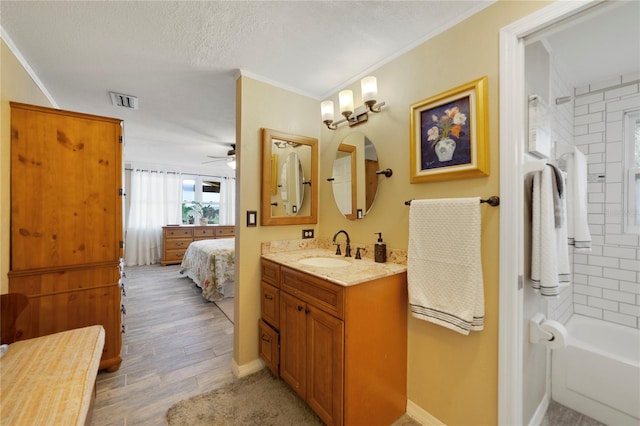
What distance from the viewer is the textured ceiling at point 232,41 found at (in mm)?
1404

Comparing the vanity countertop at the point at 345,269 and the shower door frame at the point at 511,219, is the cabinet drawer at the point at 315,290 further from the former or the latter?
the shower door frame at the point at 511,219

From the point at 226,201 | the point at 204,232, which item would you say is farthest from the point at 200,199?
the point at 204,232

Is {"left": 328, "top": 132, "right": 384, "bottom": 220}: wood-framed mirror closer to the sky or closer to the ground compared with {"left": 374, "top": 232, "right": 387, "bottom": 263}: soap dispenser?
closer to the sky

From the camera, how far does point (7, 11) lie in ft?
4.58

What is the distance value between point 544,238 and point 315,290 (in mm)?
1226

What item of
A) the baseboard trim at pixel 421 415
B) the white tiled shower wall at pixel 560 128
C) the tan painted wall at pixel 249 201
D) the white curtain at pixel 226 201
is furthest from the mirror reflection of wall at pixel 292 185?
the white curtain at pixel 226 201

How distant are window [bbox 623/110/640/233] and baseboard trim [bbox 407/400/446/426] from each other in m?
2.13

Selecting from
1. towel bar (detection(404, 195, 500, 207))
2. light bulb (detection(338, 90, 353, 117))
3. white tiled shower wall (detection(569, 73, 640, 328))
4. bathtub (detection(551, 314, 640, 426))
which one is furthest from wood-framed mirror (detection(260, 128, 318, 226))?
white tiled shower wall (detection(569, 73, 640, 328))

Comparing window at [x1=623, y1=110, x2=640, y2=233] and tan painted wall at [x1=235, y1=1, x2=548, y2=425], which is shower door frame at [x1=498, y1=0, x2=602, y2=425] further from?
window at [x1=623, y1=110, x2=640, y2=233]

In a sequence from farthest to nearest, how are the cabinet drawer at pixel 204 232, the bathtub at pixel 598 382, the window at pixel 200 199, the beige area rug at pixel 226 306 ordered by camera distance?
the window at pixel 200 199
the cabinet drawer at pixel 204 232
the beige area rug at pixel 226 306
the bathtub at pixel 598 382

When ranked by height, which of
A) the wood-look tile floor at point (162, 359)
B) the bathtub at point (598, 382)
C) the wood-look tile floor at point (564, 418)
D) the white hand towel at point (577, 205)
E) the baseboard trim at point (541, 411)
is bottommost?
the wood-look tile floor at point (564, 418)

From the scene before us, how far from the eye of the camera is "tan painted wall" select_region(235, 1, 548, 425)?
131 centimetres

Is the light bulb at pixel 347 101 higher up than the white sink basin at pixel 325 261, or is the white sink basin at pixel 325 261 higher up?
the light bulb at pixel 347 101

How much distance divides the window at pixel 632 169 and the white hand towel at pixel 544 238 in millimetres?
1392
